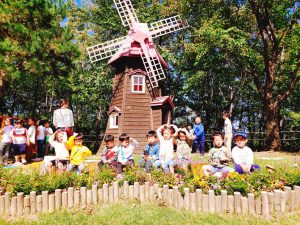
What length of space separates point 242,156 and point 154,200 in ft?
7.39

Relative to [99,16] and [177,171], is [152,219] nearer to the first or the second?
[177,171]

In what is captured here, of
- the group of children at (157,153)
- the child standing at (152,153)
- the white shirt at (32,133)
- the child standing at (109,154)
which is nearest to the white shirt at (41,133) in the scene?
the white shirt at (32,133)

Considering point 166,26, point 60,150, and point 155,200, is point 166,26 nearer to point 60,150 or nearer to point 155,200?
point 60,150

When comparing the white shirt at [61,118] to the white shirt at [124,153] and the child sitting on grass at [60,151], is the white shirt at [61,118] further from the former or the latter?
the white shirt at [124,153]

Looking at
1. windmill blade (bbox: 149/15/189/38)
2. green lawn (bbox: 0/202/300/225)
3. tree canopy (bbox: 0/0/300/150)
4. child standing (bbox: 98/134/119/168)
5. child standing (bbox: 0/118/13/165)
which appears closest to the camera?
green lawn (bbox: 0/202/300/225)

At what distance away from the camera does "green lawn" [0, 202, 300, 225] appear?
3.96m

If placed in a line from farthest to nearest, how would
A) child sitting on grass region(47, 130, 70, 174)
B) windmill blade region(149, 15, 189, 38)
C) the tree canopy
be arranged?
1. windmill blade region(149, 15, 189, 38)
2. the tree canopy
3. child sitting on grass region(47, 130, 70, 174)

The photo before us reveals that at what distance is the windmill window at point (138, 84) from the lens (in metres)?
14.5

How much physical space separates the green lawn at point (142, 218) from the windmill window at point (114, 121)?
9940 millimetres

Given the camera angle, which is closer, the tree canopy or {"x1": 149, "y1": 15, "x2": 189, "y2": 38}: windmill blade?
the tree canopy

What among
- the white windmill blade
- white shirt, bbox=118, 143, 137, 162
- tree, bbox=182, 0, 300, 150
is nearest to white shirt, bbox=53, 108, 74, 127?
white shirt, bbox=118, 143, 137, 162

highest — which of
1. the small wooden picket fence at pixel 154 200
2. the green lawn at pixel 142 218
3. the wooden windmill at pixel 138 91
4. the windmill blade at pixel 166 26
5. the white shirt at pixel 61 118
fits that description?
the windmill blade at pixel 166 26

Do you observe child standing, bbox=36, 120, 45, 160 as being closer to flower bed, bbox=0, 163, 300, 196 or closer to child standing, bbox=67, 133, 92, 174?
child standing, bbox=67, 133, 92, 174

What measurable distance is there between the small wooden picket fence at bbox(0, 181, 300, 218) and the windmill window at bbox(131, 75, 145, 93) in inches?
384
